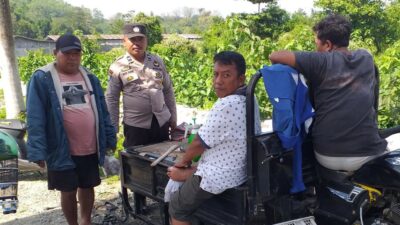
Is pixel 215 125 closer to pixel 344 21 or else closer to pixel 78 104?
pixel 344 21

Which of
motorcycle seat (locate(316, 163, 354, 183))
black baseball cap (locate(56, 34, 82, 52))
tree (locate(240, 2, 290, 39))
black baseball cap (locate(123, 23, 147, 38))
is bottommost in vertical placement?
motorcycle seat (locate(316, 163, 354, 183))

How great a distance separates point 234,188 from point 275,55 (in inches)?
35.5

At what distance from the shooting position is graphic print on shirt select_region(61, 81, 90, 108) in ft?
12.6

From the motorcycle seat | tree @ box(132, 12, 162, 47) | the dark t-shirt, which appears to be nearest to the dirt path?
the motorcycle seat

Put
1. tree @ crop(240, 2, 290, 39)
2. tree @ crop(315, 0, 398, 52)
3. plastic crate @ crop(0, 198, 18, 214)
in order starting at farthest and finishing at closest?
tree @ crop(315, 0, 398, 52)
tree @ crop(240, 2, 290, 39)
plastic crate @ crop(0, 198, 18, 214)

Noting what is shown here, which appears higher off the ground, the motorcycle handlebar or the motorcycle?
the motorcycle handlebar

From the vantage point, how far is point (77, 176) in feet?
13.1

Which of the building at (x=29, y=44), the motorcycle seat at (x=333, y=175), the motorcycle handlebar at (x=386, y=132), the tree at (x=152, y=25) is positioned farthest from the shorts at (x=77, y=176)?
the building at (x=29, y=44)

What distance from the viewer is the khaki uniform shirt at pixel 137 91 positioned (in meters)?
4.60

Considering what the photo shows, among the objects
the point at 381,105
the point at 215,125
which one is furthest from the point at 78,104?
the point at 381,105

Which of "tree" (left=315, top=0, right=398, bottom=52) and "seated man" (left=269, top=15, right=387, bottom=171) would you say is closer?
"seated man" (left=269, top=15, right=387, bottom=171)

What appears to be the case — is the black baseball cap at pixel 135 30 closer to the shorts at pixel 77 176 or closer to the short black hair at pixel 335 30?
the shorts at pixel 77 176

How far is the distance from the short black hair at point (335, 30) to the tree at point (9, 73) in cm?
716

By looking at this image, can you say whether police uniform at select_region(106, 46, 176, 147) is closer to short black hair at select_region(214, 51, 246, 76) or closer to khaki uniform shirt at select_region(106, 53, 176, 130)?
khaki uniform shirt at select_region(106, 53, 176, 130)
